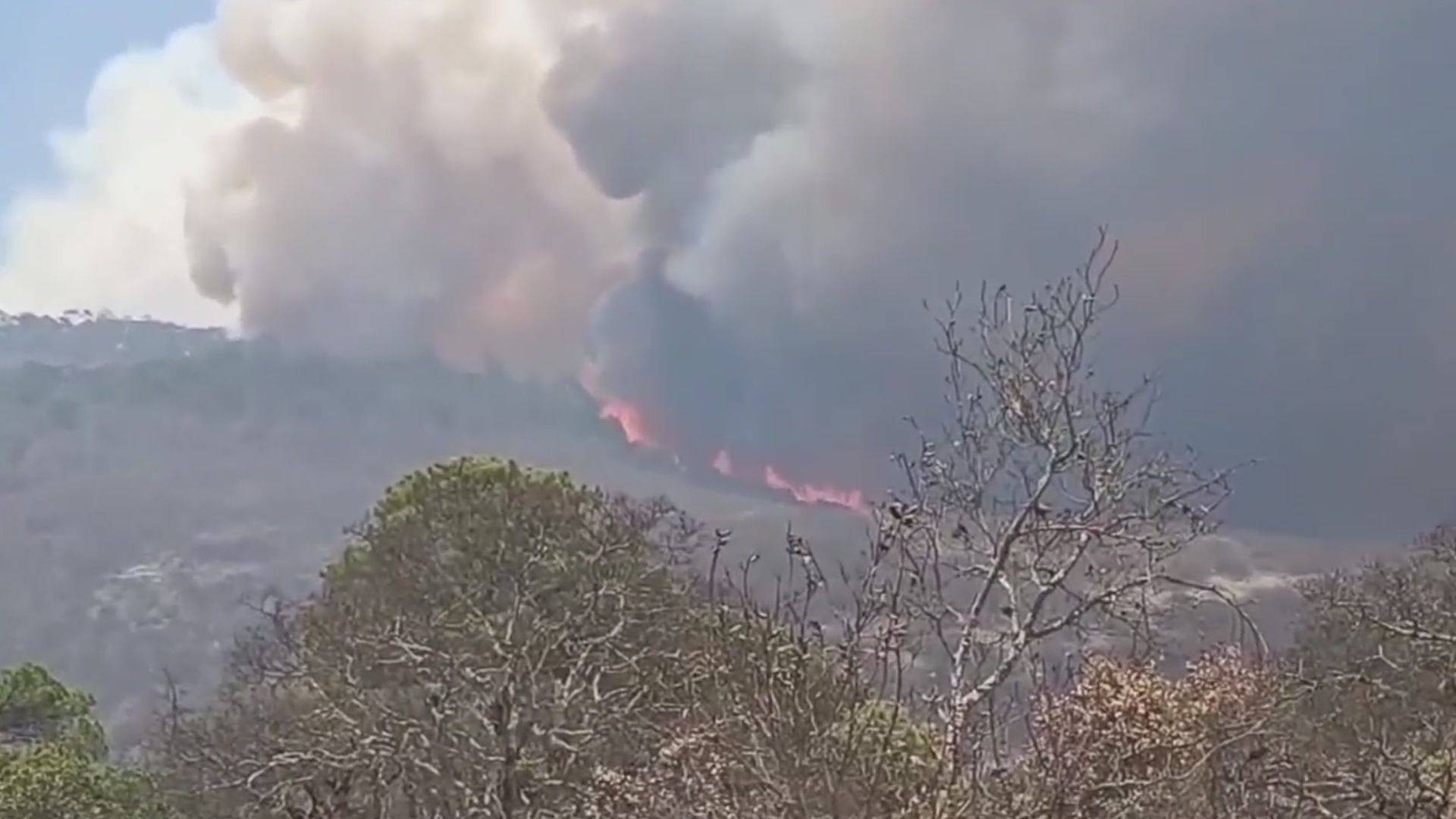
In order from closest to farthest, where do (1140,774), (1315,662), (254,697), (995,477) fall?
(995,477), (1140,774), (1315,662), (254,697)

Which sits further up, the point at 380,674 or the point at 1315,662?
the point at 1315,662

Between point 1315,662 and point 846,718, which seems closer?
point 846,718

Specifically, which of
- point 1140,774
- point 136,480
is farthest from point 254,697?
point 136,480

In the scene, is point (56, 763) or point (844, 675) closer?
point (844, 675)

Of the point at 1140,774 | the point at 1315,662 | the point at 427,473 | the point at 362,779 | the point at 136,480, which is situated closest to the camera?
the point at 1140,774

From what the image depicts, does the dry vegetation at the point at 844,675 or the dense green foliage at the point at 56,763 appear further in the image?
the dense green foliage at the point at 56,763

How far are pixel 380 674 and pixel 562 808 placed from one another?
Result: 339cm

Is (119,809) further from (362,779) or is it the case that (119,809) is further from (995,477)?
(995,477)

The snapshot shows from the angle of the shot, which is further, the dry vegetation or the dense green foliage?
the dense green foliage

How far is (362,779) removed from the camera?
1327 cm

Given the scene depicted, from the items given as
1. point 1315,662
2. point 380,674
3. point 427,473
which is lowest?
point 380,674

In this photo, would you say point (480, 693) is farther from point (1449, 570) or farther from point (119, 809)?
point (1449, 570)

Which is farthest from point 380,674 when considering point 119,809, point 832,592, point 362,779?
point 832,592

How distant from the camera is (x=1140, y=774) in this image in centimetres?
663
